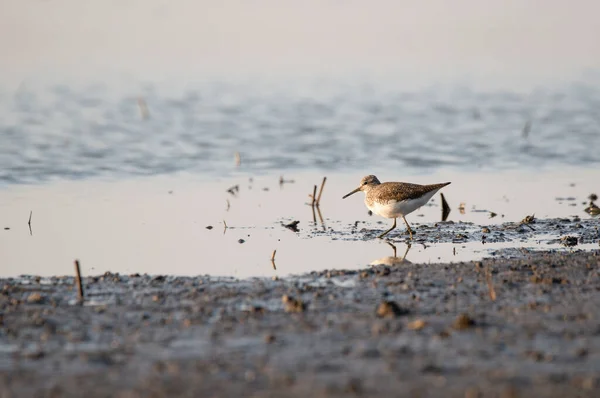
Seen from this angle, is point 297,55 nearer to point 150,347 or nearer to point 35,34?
point 35,34

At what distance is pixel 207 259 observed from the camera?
1153cm

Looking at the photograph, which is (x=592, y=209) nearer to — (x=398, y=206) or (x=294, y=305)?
(x=398, y=206)

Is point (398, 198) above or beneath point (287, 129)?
beneath

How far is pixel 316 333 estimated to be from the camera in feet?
25.8

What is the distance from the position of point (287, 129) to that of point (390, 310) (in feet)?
53.2

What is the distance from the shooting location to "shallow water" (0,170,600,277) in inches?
453

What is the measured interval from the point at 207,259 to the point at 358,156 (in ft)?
32.5

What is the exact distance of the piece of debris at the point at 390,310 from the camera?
8.35 meters

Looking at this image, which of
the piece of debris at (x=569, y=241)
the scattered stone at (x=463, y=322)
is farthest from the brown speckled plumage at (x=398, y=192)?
the scattered stone at (x=463, y=322)

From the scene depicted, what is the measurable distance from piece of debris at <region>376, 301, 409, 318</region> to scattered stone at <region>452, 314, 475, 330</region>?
606 mm

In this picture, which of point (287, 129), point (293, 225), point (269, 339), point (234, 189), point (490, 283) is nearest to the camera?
point (269, 339)

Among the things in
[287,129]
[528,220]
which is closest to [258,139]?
[287,129]

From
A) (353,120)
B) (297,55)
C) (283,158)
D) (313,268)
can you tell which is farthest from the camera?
(297,55)

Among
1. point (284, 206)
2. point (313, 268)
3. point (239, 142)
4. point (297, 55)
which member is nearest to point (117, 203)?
point (284, 206)
